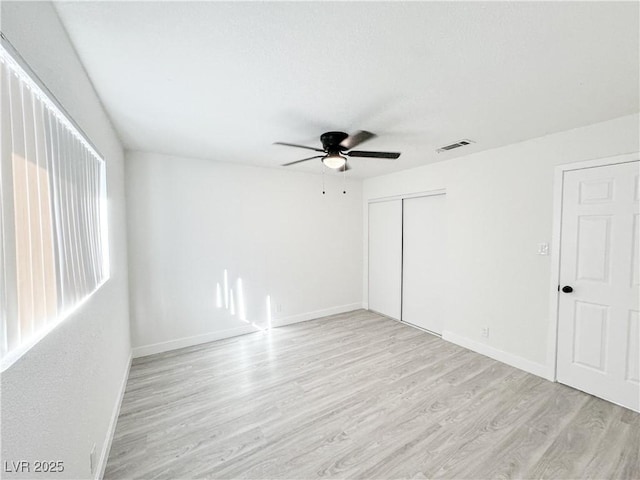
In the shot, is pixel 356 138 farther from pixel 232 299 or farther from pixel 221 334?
pixel 221 334

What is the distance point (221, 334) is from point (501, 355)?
3.54 m

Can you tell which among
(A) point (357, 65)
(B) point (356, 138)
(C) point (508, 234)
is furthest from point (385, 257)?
(A) point (357, 65)

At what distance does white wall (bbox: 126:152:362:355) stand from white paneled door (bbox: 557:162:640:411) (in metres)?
2.98

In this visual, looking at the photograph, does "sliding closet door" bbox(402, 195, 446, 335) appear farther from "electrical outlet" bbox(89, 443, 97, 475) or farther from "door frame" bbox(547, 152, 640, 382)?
"electrical outlet" bbox(89, 443, 97, 475)

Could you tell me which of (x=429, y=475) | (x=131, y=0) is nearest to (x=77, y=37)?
(x=131, y=0)

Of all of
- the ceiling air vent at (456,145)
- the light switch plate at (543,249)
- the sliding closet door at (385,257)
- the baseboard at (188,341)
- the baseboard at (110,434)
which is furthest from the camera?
the sliding closet door at (385,257)

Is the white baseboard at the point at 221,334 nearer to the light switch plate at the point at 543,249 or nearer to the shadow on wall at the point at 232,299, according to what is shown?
the shadow on wall at the point at 232,299

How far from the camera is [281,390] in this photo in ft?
8.18

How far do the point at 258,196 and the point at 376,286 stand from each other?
2.63 metres

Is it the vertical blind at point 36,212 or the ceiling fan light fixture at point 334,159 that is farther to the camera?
the ceiling fan light fixture at point 334,159

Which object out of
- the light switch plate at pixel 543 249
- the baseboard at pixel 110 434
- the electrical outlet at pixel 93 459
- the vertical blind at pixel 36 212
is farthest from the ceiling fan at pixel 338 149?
the baseboard at pixel 110 434

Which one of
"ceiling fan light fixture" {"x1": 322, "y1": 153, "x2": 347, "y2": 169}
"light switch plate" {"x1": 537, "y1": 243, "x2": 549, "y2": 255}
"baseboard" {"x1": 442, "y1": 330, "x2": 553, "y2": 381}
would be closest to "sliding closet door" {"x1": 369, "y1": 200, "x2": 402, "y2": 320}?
"baseboard" {"x1": 442, "y1": 330, "x2": 553, "y2": 381}

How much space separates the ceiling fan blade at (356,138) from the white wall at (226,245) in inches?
70.3

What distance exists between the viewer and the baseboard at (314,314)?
4141mm
